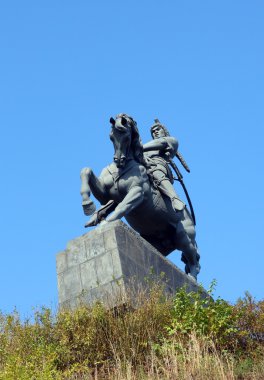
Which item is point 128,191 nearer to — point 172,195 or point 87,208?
point 87,208

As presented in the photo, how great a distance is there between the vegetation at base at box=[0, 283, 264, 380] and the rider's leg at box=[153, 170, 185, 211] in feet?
13.7

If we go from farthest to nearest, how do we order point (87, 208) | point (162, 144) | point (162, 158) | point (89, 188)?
point (162, 144) → point (162, 158) → point (89, 188) → point (87, 208)

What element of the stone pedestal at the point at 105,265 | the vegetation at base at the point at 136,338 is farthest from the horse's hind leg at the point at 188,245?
the vegetation at base at the point at 136,338

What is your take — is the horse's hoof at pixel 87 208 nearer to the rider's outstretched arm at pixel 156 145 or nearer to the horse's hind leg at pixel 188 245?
the horse's hind leg at pixel 188 245

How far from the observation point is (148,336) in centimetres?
1561

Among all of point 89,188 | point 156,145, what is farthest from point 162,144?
point 89,188

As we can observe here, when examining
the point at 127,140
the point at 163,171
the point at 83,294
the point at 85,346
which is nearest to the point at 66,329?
the point at 85,346

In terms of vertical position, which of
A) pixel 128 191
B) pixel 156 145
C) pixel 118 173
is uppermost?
pixel 156 145

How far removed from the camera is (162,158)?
22734mm

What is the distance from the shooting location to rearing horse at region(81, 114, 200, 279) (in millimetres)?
19172

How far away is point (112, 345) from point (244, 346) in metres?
2.07

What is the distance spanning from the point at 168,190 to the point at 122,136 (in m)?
2.04

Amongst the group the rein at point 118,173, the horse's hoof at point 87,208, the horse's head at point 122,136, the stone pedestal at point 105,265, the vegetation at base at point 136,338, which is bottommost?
the vegetation at base at point 136,338

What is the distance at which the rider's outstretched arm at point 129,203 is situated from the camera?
1889 centimetres
